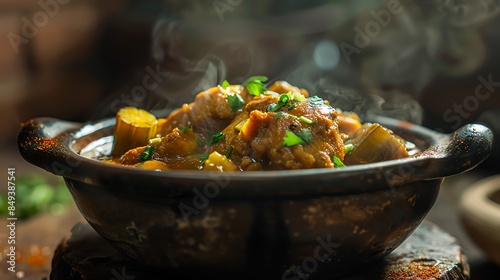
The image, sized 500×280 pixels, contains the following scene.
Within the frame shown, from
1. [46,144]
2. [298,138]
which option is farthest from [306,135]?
[46,144]

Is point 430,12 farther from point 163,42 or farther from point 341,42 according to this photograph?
point 163,42

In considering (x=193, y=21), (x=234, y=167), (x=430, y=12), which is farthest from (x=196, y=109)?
(x=193, y=21)

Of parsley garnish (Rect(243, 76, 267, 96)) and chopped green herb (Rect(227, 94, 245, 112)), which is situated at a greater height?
parsley garnish (Rect(243, 76, 267, 96))
